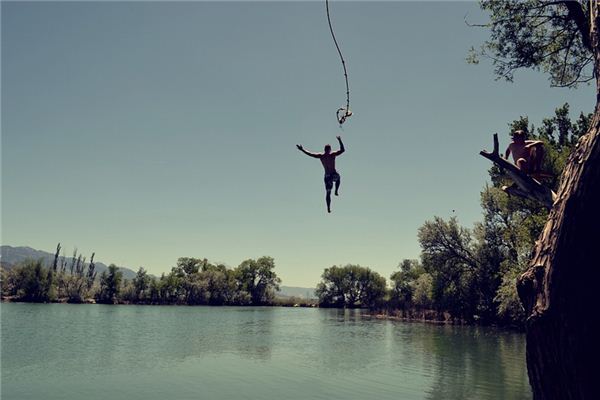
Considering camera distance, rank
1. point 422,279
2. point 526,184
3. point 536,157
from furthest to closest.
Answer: point 422,279 → point 536,157 → point 526,184

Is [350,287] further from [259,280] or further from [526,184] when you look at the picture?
[526,184]

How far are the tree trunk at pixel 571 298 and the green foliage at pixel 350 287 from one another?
123m

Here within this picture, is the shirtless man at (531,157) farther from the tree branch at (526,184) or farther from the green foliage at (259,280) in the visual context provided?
the green foliage at (259,280)

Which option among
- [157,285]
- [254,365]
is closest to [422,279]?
[254,365]

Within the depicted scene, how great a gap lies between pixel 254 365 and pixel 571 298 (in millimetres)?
26524

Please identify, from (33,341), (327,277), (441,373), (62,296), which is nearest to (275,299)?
(327,277)

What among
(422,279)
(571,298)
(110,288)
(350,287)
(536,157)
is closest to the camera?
(571,298)

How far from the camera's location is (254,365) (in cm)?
2833

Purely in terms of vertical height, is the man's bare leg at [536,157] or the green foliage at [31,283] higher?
the man's bare leg at [536,157]

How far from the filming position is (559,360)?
4.38 m

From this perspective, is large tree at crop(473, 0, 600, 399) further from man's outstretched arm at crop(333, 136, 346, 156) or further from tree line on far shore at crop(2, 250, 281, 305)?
tree line on far shore at crop(2, 250, 281, 305)

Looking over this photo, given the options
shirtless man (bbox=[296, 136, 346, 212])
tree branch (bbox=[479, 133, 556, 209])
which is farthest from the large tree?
shirtless man (bbox=[296, 136, 346, 212])

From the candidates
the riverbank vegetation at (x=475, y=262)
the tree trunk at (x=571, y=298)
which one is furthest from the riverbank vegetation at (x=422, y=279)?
the tree trunk at (x=571, y=298)

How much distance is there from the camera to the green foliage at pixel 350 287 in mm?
125188
